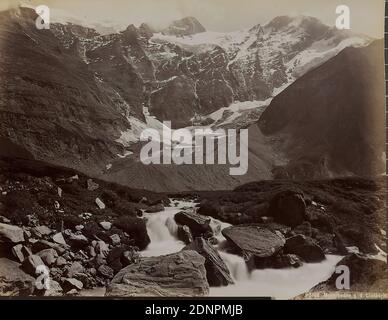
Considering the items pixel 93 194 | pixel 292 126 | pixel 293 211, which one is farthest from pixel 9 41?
pixel 293 211

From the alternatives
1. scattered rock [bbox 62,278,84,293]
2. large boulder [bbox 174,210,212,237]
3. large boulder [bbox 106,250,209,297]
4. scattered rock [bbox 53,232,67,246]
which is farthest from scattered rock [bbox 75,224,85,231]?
large boulder [bbox 174,210,212,237]

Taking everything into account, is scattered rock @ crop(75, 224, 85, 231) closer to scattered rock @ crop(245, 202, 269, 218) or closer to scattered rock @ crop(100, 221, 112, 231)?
scattered rock @ crop(100, 221, 112, 231)

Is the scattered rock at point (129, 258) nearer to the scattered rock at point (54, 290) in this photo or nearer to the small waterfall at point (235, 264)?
the scattered rock at point (54, 290)

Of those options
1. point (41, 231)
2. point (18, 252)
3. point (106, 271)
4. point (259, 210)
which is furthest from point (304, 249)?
point (18, 252)

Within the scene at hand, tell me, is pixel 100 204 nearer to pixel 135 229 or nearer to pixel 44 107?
pixel 135 229

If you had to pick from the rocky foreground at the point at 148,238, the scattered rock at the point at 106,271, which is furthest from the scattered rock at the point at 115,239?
the scattered rock at the point at 106,271
